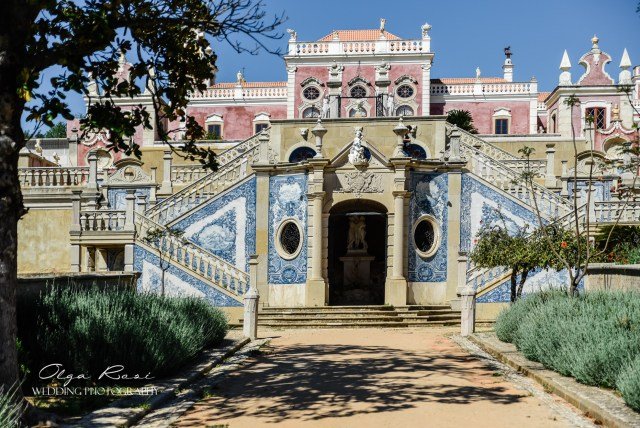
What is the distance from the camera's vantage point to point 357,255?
26.7m

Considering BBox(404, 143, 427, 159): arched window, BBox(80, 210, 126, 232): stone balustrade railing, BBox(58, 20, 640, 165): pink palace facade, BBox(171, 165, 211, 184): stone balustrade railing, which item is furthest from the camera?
BBox(58, 20, 640, 165): pink palace facade

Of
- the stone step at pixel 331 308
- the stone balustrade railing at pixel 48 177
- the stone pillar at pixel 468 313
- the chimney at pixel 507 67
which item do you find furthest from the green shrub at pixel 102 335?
the chimney at pixel 507 67

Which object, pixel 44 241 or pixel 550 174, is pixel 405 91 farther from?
pixel 44 241

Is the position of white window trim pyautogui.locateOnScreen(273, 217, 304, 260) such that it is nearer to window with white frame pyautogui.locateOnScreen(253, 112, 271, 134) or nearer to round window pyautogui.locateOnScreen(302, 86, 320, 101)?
round window pyautogui.locateOnScreen(302, 86, 320, 101)

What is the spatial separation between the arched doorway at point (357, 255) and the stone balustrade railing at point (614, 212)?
680 cm

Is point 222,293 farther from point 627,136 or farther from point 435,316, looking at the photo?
point 627,136

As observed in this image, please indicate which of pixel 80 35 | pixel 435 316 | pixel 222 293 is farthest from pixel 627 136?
pixel 80 35

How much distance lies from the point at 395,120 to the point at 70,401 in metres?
17.8

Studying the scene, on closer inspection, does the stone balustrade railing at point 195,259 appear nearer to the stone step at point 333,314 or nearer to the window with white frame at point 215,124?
the stone step at point 333,314

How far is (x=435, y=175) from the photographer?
2477 cm

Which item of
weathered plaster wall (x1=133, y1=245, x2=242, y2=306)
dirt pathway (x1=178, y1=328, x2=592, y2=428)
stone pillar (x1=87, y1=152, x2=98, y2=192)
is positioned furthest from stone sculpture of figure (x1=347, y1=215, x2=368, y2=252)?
stone pillar (x1=87, y1=152, x2=98, y2=192)

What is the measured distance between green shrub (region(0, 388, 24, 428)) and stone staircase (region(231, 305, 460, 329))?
14.1 m

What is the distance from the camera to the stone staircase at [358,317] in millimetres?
22078

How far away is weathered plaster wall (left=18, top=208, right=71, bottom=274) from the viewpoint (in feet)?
90.0
